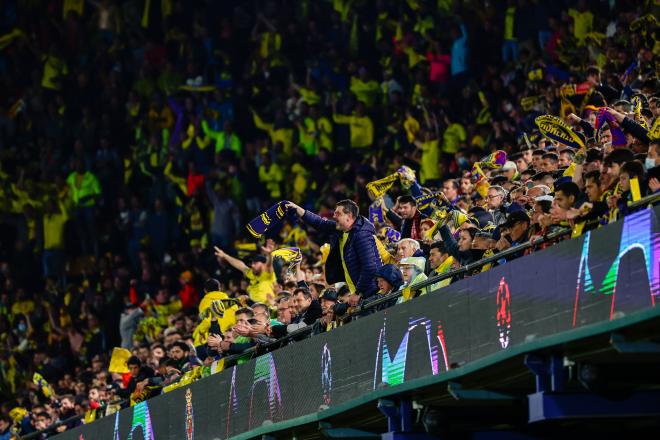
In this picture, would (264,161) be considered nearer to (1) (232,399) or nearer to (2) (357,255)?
(1) (232,399)

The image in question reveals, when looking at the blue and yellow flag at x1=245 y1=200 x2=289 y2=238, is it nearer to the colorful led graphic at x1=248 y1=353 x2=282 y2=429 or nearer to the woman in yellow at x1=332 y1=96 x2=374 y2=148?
the colorful led graphic at x1=248 y1=353 x2=282 y2=429

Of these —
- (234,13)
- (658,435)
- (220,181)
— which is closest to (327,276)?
(658,435)

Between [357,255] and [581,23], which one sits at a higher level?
[581,23]

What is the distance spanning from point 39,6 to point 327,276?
66.2ft

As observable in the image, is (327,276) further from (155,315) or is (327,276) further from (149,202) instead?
(149,202)

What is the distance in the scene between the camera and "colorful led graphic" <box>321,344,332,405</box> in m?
11.0

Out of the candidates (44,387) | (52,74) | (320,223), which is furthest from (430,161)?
(52,74)

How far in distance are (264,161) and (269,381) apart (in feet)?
36.4

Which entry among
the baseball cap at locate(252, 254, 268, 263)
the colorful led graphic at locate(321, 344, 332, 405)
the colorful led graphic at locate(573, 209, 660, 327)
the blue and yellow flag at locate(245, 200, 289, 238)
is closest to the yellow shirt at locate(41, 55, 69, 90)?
the baseball cap at locate(252, 254, 268, 263)

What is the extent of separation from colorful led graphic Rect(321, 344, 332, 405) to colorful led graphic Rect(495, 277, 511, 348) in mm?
2289

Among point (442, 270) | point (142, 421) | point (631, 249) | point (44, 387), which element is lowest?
point (631, 249)

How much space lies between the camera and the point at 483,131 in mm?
18297

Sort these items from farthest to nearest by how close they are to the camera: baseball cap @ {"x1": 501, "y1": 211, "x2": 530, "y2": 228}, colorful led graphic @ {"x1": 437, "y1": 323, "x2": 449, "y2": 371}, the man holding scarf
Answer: the man holding scarf < baseball cap @ {"x1": 501, "y1": 211, "x2": 530, "y2": 228} < colorful led graphic @ {"x1": 437, "y1": 323, "x2": 449, "y2": 371}

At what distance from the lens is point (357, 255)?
39.0 ft
